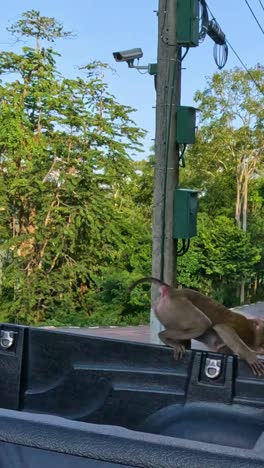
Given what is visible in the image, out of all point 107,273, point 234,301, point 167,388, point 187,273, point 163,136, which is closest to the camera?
point 167,388

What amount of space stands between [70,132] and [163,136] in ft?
39.0

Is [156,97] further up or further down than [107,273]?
further up

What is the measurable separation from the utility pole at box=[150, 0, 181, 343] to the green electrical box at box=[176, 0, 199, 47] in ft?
0.15

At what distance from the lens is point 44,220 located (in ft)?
59.5

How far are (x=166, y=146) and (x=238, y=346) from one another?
363 cm

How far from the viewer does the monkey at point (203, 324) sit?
3.01 metres

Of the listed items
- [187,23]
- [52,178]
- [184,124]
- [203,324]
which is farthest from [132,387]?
[52,178]

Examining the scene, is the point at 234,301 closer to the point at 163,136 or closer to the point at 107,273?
the point at 107,273

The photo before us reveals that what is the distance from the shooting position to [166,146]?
6.32 m

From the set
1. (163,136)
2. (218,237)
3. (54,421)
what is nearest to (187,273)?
(218,237)

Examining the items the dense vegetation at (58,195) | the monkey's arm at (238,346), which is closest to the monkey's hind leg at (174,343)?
the monkey's arm at (238,346)

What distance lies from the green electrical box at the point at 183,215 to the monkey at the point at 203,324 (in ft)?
10.1

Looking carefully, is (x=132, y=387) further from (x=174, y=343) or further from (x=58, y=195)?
(x=58, y=195)

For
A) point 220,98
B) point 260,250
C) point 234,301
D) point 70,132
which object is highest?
point 220,98
